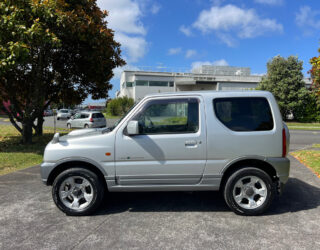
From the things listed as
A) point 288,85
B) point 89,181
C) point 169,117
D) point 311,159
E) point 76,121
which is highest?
point 288,85

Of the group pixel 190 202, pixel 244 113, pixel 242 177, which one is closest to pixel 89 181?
pixel 190 202

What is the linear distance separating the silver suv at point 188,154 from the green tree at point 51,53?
517 centimetres

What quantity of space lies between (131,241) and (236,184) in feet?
5.95

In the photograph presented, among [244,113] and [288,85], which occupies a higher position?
[288,85]

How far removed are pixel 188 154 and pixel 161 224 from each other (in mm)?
1122

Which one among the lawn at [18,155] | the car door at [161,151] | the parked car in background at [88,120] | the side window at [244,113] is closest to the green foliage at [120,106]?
the parked car in background at [88,120]

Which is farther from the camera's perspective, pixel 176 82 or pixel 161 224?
pixel 176 82

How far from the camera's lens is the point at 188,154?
3.49 m

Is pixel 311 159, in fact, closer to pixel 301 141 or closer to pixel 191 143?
pixel 301 141

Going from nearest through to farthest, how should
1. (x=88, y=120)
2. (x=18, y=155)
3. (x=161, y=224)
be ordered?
(x=161, y=224) → (x=18, y=155) → (x=88, y=120)

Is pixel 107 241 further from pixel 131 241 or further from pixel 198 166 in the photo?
pixel 198 166

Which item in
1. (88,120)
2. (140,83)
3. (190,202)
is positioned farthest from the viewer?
(140,83)

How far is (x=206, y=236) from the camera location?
2941 millimetres

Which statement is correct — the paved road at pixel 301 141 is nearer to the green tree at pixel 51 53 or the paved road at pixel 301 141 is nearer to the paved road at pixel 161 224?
the paved road at pixel 161 224
